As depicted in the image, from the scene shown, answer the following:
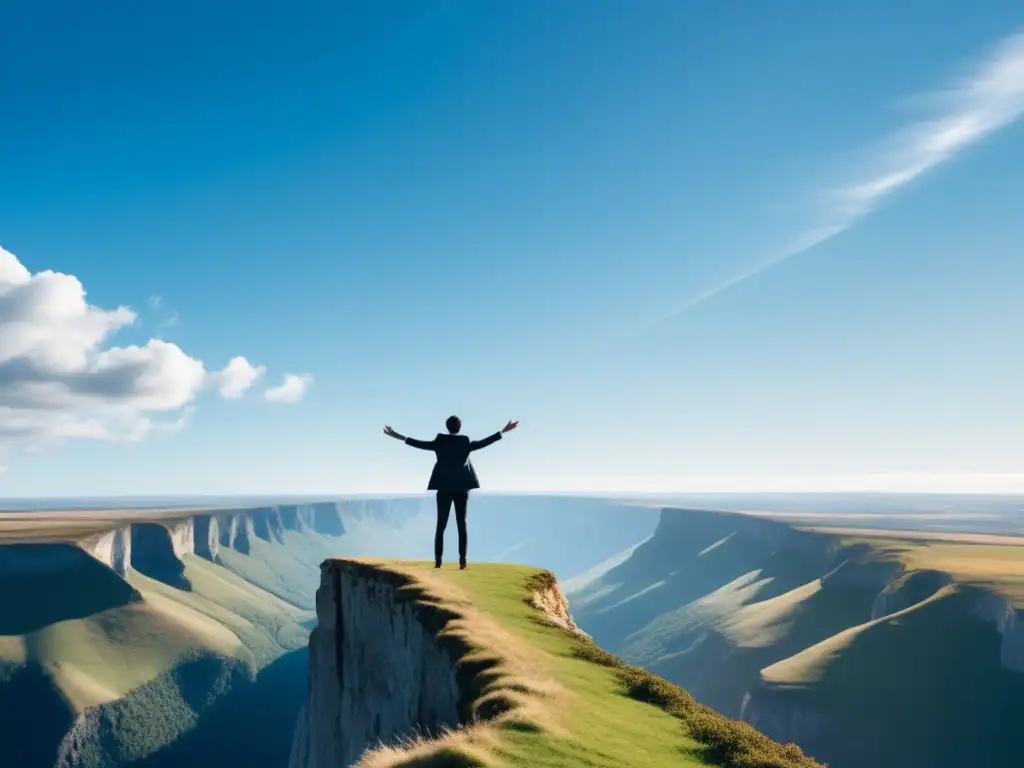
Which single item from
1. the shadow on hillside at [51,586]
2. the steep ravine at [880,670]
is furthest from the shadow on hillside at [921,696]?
the shadow on hillside at [51,586]

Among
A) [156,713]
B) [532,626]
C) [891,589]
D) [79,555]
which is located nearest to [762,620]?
[891,589]

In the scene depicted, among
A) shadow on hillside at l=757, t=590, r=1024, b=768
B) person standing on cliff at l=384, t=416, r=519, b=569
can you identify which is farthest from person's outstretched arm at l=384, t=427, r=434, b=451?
shadow on hillside at l=757, t=590, r=1024, b=768

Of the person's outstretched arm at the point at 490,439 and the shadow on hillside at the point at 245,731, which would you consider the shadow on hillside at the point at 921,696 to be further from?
the shadow on hillside at the point at 245,731

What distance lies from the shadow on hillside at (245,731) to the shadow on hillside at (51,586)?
102 ft

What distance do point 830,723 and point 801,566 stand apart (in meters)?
88.0

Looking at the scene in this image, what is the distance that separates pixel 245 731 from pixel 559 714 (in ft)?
435

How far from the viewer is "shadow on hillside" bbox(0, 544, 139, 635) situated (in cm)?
11200

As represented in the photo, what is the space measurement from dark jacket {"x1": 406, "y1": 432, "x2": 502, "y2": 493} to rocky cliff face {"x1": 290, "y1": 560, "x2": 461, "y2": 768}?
3.33 m

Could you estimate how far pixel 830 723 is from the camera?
7631 centimetres

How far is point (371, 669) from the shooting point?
888 inches

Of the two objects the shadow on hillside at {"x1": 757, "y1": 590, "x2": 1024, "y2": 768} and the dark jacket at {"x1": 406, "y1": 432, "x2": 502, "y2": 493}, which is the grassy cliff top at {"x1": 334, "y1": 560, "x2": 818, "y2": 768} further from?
the shadow on hillside at {"x1": 757, "y1": 590, "x2": 1024, "y2": 768}

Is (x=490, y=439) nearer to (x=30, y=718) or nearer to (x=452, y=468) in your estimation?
(x=452, y=468)

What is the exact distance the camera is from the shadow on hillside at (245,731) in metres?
103

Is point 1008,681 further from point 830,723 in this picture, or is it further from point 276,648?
point 276,648
